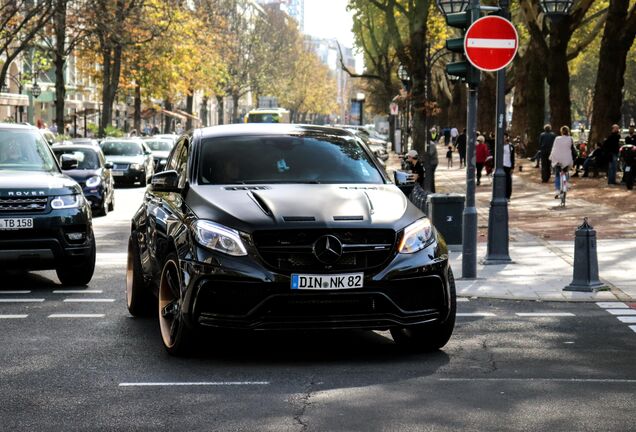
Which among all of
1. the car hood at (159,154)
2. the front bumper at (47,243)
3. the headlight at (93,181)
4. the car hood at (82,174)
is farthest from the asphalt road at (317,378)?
the car hood at (159,154)

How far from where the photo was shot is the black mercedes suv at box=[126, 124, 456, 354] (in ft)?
27.5

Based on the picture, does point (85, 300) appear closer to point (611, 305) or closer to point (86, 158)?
point (611, 305)

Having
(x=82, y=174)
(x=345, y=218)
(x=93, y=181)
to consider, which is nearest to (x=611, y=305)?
(x=345, y=218)

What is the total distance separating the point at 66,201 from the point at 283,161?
4231 mm

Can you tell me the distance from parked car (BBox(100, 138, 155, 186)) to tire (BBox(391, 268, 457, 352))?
96.6ft

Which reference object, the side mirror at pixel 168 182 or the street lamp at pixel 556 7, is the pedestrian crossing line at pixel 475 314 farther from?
the street lamp at pixel 556 7

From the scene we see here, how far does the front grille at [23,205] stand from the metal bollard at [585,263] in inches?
211

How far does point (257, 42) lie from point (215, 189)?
336 ft

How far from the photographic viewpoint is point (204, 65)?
7488 cm

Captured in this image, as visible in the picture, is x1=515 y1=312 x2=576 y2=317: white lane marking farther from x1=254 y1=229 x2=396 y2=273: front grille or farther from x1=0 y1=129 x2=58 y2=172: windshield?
x1=0 y1=129 x2=58 y2=172: windshield

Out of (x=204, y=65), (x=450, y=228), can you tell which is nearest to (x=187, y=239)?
(x=450, y=228)

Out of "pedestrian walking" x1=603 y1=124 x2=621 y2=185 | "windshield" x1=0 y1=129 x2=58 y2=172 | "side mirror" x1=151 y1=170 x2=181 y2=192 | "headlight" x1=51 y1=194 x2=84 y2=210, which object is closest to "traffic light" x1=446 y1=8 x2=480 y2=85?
"headlight" x1=51 y1=194 x2=84 y2=210

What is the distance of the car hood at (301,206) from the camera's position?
27.7 feet

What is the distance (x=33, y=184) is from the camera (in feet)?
43.1
